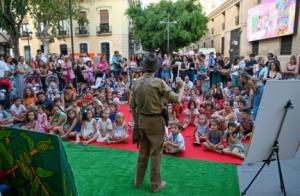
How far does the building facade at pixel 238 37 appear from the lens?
42.8ft

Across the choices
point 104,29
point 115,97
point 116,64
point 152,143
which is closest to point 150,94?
point 152,143

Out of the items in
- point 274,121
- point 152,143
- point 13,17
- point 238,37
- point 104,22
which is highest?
point 104,22

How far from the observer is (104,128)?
20.4ft

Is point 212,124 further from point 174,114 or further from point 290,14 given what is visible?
point 290,14

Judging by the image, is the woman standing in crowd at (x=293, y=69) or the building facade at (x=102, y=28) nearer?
the woman standing in crowd at (x=293, y=69)

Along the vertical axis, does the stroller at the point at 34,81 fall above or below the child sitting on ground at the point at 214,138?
above

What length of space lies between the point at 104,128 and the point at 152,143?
9.97 feet

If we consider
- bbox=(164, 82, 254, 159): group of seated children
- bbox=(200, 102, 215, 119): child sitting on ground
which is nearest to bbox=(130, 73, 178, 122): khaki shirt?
bbox=(164, 82, 254, 159): group of seated children

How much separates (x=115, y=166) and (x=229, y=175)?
190 cm

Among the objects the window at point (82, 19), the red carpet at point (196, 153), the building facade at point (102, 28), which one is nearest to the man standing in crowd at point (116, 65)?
the red carpet at point (196, 153)

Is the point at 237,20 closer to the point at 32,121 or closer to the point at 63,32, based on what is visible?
the point at 63,32

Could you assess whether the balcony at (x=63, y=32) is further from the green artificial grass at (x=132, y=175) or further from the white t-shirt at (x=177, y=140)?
the white t-shirt at (x=177, y=140)

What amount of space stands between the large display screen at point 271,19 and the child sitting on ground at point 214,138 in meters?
9.10

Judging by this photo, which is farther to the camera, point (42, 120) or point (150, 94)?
point (42, 120)
